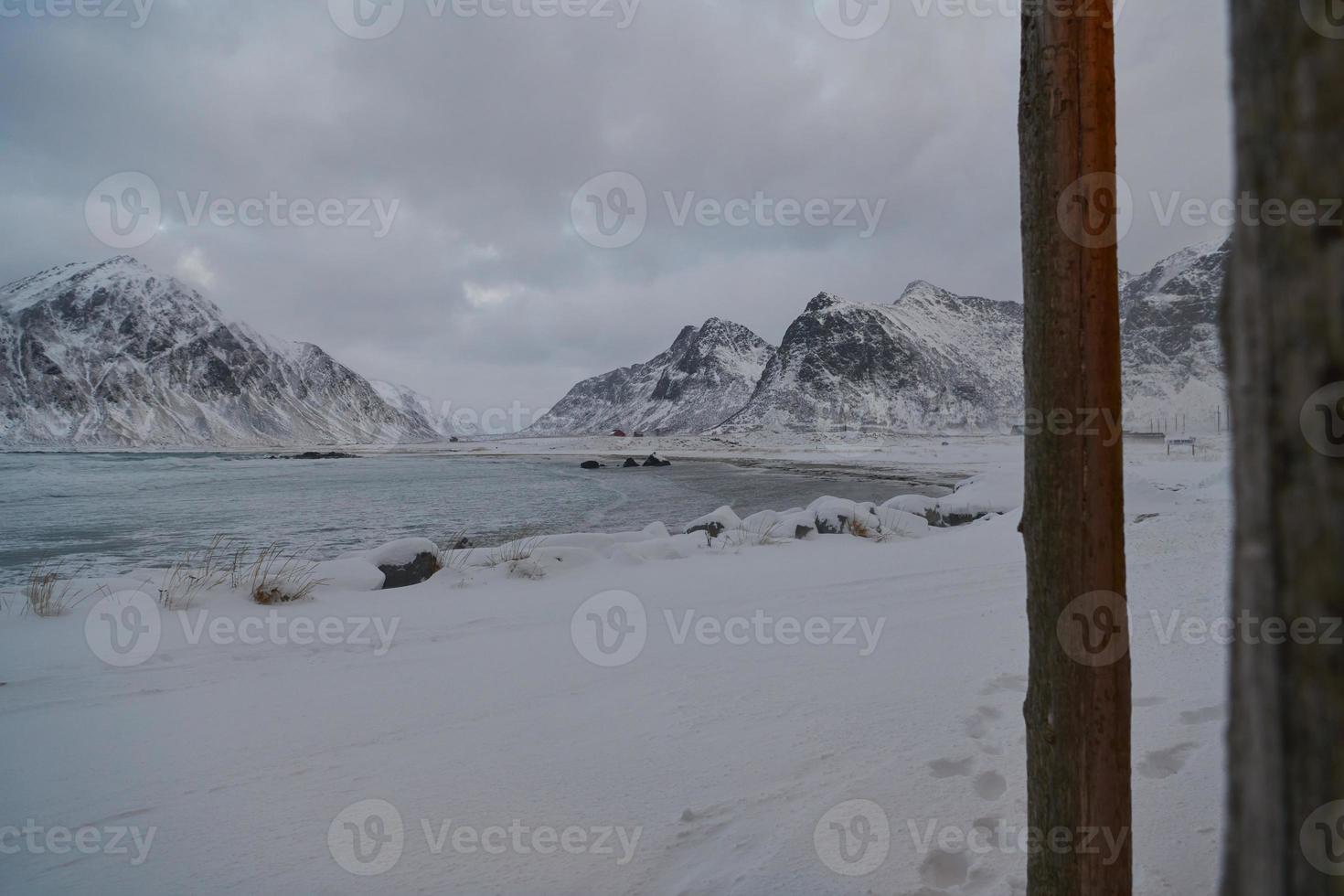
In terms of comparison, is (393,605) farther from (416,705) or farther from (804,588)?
(804,588)

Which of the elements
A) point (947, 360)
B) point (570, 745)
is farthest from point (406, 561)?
point (947, 360)

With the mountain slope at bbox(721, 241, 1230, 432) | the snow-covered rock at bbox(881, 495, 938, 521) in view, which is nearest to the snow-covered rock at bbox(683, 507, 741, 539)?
the snow-covered rock at bbox(881, 495, 938, 521)

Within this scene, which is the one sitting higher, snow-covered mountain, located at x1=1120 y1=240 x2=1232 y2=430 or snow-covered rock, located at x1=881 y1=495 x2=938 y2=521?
snow-covered mountain, located at x1=1120 y1=240 x2=1232 y2=430

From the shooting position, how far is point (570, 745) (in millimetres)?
3037

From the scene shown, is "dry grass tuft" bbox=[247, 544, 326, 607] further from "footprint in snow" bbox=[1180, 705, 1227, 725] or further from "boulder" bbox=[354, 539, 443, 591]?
"footprint in snow" bbox=[1180, 705, 1227, 725]

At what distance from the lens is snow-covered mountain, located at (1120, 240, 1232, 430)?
5903 centimetres

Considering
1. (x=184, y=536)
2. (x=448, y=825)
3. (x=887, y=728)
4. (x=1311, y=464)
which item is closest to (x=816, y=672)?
(x=887, y=728)

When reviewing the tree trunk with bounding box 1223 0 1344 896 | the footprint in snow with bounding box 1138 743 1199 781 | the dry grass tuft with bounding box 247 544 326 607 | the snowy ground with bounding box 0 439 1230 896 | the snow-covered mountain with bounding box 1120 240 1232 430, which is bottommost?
the snowy ground with bounding box 0 439 1230 896

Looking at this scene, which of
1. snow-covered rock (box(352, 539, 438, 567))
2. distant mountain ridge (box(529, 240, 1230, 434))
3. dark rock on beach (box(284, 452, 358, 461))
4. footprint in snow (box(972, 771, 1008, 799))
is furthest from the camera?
distant mountain ridge (box(529, 240, 1230, 434))

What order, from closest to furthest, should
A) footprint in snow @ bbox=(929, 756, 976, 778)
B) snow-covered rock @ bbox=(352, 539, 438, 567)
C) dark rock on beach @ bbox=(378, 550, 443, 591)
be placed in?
footprint in snow @ bbox=(929, 756, 976, 778), dark rock on beach @ bbox=(378, 550, 443, 591), snow-covered rock @ bbox=(352, 539, 438, 567)

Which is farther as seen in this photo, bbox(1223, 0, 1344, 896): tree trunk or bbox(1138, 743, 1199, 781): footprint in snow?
bbox(1138, 743, 1199, 781): footprint in snow

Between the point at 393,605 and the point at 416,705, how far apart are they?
2.31 meters

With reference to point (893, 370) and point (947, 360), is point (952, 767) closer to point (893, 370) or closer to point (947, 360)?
point (893, 370)

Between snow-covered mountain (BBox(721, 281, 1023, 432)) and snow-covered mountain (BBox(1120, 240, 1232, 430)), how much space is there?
13986mm
